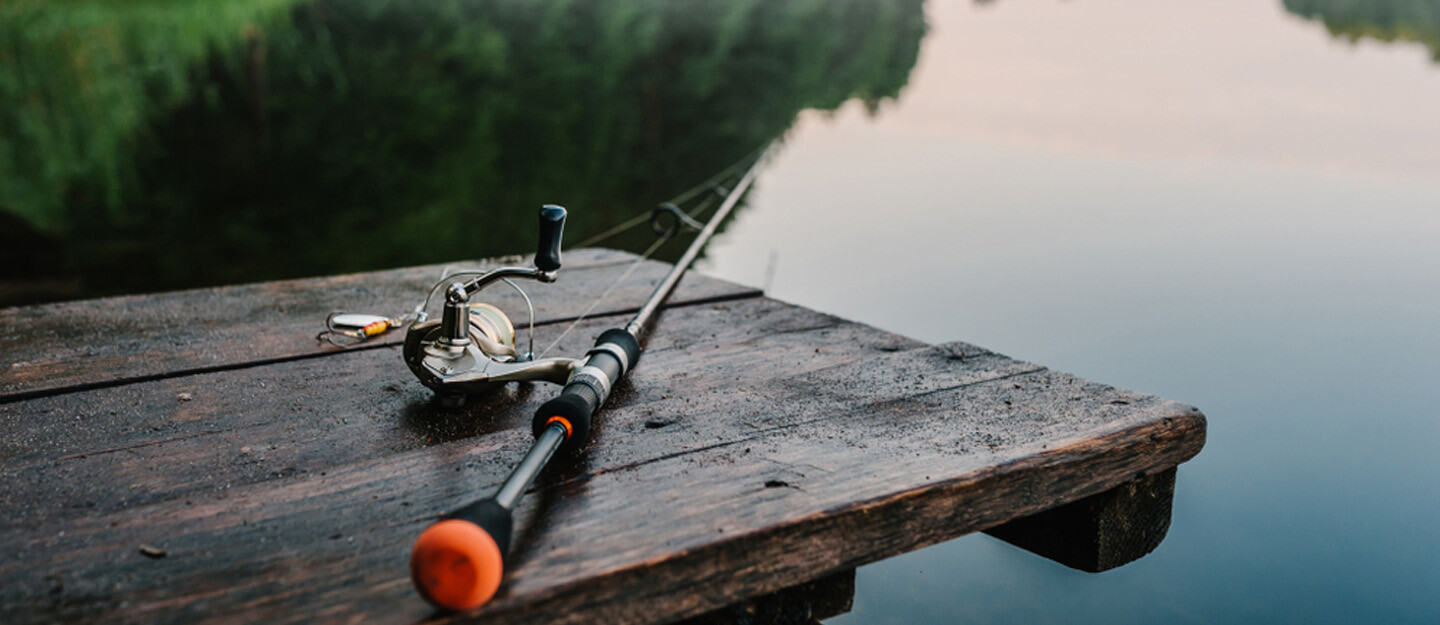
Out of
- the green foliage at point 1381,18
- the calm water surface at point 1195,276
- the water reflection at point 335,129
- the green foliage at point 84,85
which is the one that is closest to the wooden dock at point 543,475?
the calm water surface at point 1195,276

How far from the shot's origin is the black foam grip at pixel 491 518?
1.01m

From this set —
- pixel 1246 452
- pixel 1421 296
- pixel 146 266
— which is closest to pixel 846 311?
pixel 1246 452

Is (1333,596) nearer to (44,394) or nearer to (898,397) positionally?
(898,397)

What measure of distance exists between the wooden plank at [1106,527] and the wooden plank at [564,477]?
6cm

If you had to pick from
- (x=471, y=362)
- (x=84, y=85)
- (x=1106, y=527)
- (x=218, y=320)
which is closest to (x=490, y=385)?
(x=471, y=362)

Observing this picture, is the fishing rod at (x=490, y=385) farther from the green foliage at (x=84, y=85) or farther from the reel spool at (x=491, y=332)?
the green foliage at (x=84, y=85)

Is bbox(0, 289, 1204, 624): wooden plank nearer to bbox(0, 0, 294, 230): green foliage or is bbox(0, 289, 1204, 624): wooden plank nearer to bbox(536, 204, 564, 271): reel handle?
bbox(536, 204, 564, 271): reel handle

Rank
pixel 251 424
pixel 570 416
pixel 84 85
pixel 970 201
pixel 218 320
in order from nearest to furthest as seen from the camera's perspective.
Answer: pixel 570 416
pixel 251 424
pixel 218 320
pixel 970 201
pixel 84 85

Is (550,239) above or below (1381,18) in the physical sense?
above

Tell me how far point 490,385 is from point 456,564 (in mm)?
582

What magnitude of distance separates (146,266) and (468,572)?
4.50 metres

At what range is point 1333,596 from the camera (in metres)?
2.29

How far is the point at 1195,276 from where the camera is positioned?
16.5 feet

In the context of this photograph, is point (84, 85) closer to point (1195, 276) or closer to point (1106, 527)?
point (1195, 276)
